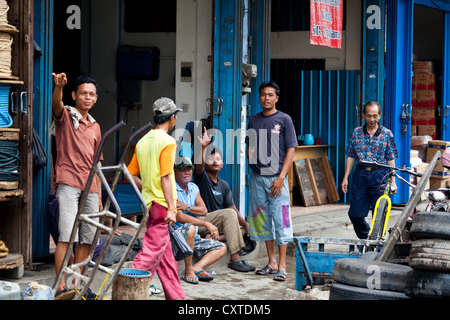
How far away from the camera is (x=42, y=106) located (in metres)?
6.67

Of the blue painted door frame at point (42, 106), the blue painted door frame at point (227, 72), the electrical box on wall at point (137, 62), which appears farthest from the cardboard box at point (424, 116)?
the blue painted door frame at point (42, 106)

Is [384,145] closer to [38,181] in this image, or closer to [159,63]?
[38,181]

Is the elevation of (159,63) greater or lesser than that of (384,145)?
greater

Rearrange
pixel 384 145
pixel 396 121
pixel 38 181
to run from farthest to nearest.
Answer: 1. pixel 396 121
2. pixel 384 145
3. pixel 38 181

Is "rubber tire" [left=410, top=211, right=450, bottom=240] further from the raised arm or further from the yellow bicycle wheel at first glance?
the raised arm

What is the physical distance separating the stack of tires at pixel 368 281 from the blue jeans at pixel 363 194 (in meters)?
3.00

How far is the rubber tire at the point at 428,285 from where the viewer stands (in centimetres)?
467

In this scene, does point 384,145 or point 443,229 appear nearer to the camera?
point 443,229

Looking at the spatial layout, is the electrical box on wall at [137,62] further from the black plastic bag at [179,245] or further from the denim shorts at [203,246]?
the black plastic bag at [179,245]

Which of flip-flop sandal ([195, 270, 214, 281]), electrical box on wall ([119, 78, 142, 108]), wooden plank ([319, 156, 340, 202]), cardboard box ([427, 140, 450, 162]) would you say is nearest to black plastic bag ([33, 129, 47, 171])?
flip-flop sandal ([195, 270, 214, 281])

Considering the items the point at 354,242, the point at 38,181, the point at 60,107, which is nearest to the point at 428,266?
the point at 354,242

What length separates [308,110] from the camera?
41.3ft
